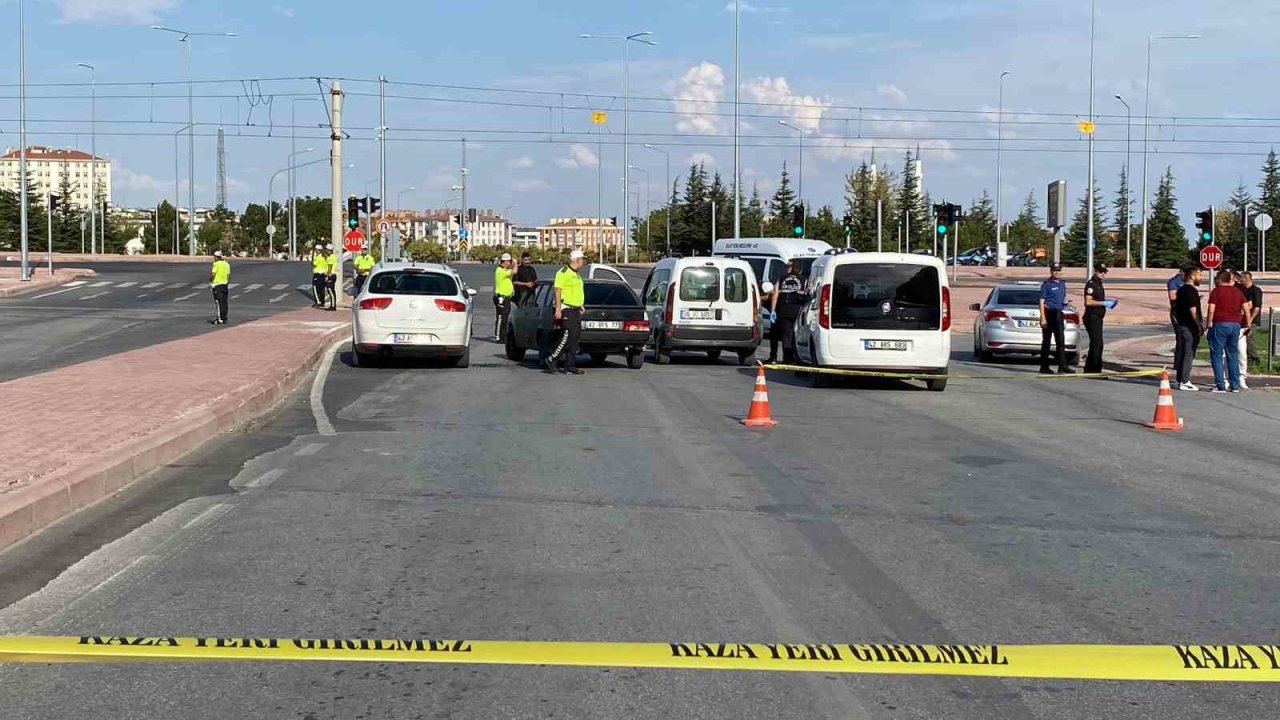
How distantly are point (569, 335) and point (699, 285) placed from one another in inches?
132

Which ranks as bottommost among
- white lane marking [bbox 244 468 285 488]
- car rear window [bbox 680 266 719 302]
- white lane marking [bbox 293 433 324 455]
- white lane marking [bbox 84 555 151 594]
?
white lane marking [bbox 293 433 324 455]

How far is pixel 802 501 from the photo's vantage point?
9.26m

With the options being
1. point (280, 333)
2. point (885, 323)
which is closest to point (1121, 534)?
point (885, 323)

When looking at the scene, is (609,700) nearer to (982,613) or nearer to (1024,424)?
(982,613)

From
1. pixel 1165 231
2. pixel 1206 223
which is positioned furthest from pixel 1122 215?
pixel 1206 223

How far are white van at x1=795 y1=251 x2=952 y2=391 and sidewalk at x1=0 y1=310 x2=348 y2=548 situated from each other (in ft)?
23.8

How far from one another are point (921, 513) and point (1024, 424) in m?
6.00

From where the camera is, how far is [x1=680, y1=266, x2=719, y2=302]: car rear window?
22672 mm

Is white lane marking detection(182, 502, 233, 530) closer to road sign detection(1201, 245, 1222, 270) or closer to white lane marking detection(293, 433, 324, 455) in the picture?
white lane marking detection(293, 433, 324, 455)

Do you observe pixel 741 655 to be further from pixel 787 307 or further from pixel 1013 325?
pixel 1013 325

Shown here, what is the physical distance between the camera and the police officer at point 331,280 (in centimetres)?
3744

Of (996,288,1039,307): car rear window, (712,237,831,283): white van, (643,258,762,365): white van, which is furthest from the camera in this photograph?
(712,237,831,283): white van

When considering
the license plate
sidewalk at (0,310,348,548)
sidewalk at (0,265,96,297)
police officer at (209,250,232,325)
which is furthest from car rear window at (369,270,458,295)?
sidewalk at (0,265,96,297)

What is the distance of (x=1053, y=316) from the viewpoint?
21.8 m
